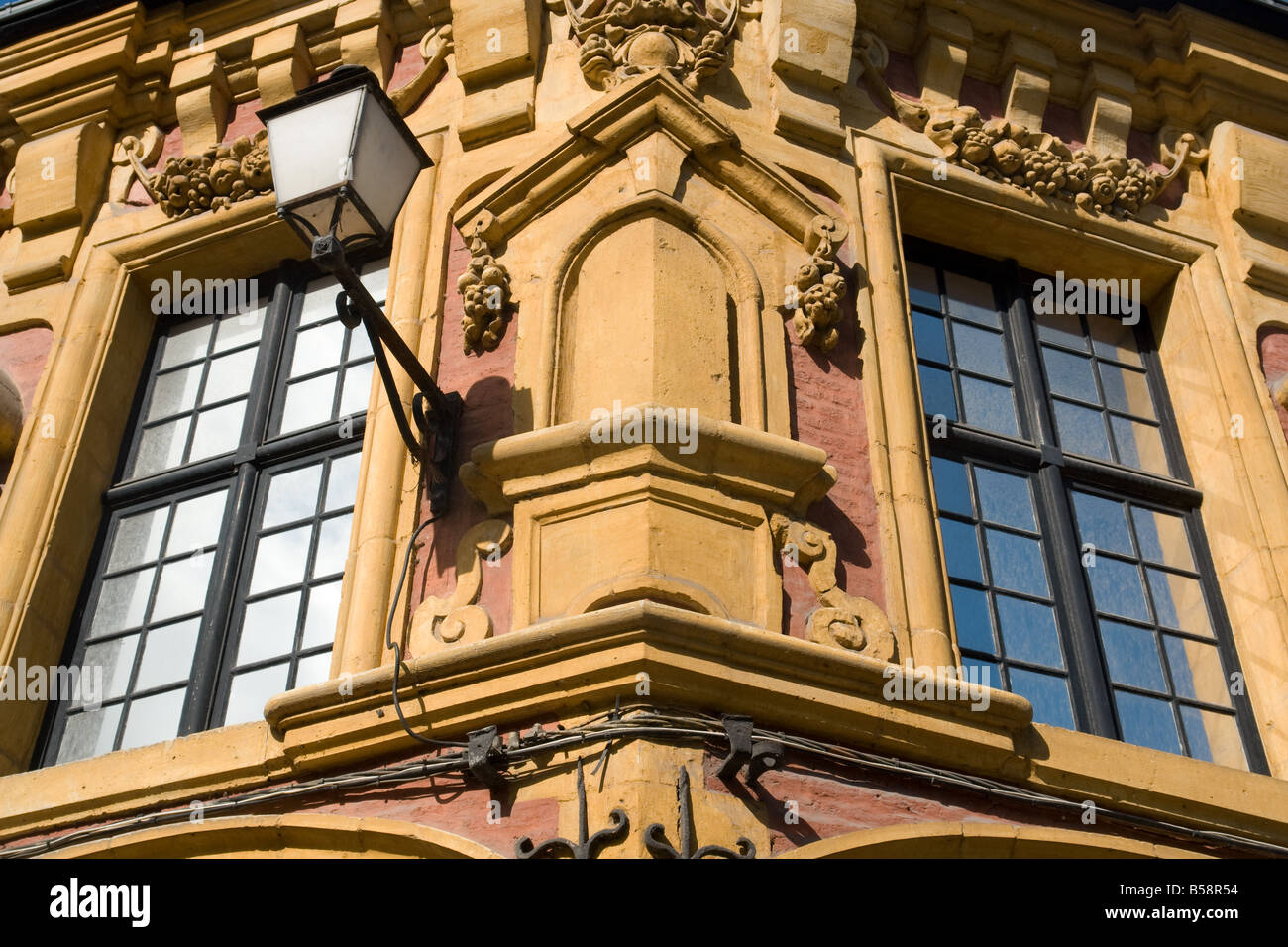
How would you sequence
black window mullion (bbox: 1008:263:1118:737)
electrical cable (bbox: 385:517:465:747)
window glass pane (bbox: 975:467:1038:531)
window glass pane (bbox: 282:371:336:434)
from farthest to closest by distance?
window glass pane (bbox: 282:371:336:434), window glass pane (bbox: 975:467:1038:531), black window mullion (bbox: 1008:263:1118:737), electrical cable (bbox: 385:517:465:747)

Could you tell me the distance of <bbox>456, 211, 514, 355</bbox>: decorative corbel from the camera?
24.3 ft

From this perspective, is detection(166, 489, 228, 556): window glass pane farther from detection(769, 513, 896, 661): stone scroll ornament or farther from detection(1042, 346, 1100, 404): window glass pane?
detection(1042, 346, 1100, 404): window glass pane

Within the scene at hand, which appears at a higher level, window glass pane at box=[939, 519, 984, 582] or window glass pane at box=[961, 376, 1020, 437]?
window glass pane at box=[961, 376, 1020, 437]

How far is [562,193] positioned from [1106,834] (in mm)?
3565

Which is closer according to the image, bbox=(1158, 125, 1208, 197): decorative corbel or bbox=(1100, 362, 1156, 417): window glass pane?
bbox=(1100, 362, 1156, 417): window glass pane

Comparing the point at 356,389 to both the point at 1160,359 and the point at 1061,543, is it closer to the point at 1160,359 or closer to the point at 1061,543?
the point at 1061,543

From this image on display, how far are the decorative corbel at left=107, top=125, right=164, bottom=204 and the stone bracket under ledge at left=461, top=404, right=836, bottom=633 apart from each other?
3.61 m

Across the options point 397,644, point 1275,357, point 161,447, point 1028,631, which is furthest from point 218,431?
point 1275,357

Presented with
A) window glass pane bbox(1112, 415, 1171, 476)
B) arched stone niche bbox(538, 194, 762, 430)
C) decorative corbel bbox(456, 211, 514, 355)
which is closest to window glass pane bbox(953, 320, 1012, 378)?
window glass pane bbox(1112, 415, 1171, 476)

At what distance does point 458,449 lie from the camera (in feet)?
23.0

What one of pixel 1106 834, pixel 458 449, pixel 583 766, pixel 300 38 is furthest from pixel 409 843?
pixel 300 38

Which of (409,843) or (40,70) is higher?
(40,70)
